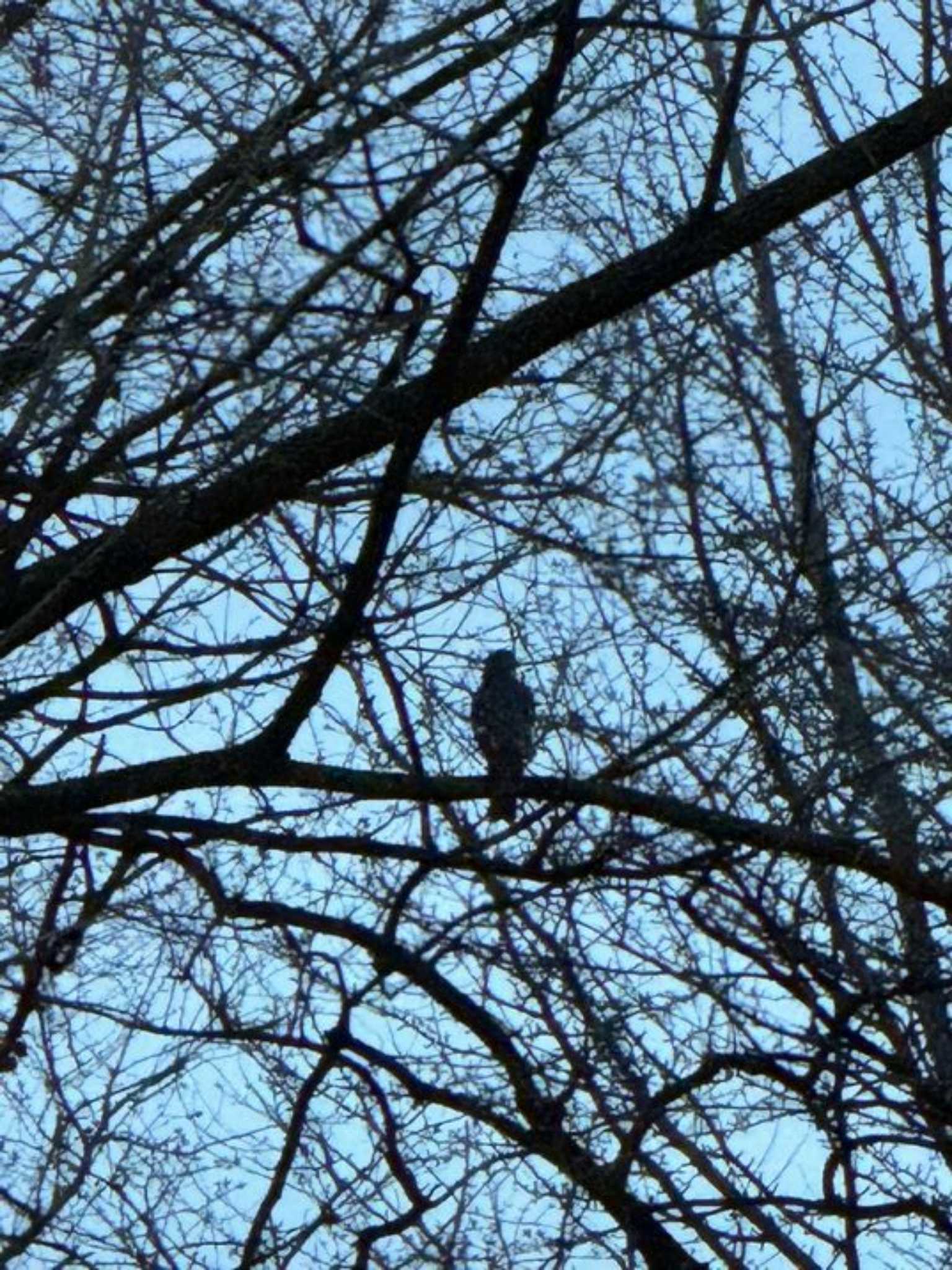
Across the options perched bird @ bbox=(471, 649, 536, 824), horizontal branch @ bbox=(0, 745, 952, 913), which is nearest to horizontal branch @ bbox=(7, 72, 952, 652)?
horizontal branch @ bbox=(0, 745, 952, 913)

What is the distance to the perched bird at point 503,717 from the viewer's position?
16.7 feet

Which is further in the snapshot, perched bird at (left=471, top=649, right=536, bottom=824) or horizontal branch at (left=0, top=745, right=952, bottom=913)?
perched bird at (left=471, top=649, right=536, bottom=824)

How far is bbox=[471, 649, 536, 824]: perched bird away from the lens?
5090 millimetres

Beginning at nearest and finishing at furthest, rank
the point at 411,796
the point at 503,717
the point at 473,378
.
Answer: the point at 411,796 < the point at 473,378 < the point at 503,717

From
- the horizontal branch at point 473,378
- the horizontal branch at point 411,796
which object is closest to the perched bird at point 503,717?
the horizontal branch at point 411,796

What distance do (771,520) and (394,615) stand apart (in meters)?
1.26

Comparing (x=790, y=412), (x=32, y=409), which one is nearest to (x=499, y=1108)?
(x=32, y=409)

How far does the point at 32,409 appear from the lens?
410 cm

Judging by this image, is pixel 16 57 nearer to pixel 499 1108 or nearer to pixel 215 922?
pixel 215 922

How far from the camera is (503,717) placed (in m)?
5.17

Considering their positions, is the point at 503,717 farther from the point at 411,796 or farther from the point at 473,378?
the point at 473,378

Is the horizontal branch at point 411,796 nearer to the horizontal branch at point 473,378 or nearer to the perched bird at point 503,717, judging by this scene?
the horizontal branch at point 473,378

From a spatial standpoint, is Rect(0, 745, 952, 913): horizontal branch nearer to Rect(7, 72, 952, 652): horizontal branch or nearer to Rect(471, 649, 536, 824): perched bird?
Rect(7, 72, 952, 652): horizontal branch

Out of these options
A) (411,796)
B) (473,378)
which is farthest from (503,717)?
(473,378)
